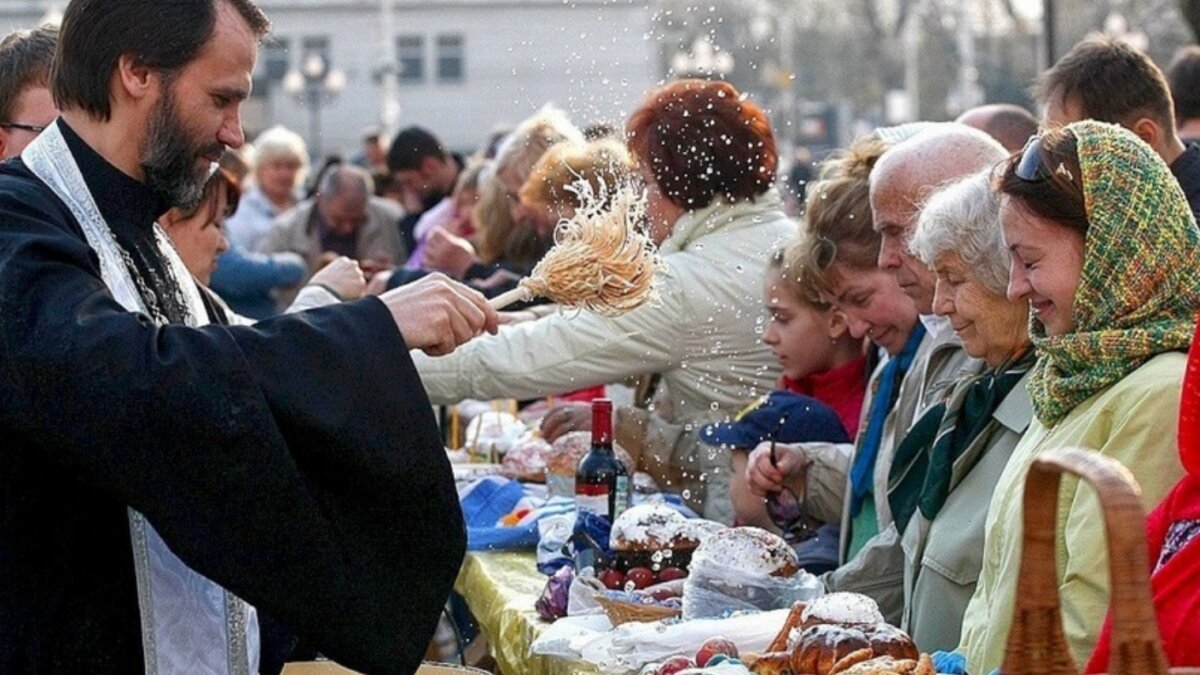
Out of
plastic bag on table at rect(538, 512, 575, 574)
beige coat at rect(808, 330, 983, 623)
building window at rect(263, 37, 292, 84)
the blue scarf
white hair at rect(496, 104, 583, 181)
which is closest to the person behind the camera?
beige coat at rect(808, 330, 983, 623)

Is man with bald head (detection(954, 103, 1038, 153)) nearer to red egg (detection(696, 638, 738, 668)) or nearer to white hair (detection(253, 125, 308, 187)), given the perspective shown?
red egg (detection(696, 638, 738, 668))

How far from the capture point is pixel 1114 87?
16.6 feet

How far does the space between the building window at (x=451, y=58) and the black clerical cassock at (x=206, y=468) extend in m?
56.0

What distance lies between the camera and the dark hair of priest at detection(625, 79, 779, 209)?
16.3 ft

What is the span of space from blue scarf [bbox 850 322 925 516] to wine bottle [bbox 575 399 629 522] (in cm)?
58

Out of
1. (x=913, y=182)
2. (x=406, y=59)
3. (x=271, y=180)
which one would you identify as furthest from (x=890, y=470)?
(x=406, y=59)

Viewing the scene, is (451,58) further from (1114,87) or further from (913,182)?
(913,182)

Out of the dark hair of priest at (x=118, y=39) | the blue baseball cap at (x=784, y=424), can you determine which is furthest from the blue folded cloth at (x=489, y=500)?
the dark hair of priest at (x=118, y=39)

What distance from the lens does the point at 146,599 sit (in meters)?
2.92

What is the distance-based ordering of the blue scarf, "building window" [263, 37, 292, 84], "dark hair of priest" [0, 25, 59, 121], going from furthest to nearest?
"building window" [263, 37, 292, 84], "dark hair of priest" [0, 25, 59, 121], the blue scarf

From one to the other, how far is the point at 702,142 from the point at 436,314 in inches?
88.9

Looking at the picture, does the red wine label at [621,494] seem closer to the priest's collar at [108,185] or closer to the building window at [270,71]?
the priest's collar at [108,185]

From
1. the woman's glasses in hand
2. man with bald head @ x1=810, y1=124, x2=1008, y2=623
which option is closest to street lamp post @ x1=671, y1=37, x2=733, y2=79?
man with bald head @ x1=810, y1=124, x2=1008, y2=623

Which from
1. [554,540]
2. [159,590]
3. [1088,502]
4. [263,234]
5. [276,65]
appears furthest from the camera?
[276,65]
